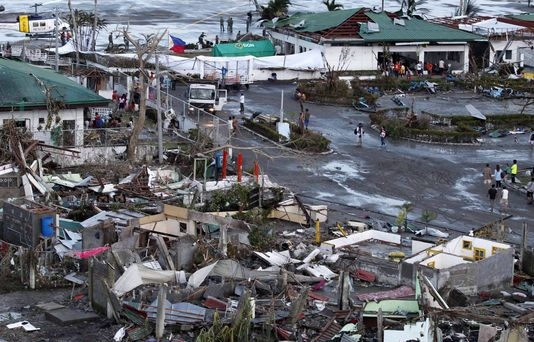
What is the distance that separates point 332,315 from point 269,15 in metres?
51.4

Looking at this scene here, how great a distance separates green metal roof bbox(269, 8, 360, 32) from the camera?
6456cm

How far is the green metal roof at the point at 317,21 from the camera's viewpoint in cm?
6456

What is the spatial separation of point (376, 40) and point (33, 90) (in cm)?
2485

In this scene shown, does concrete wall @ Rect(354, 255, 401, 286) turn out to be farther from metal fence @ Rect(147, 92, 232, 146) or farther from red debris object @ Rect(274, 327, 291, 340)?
metal fence @ Rect(147, 92, 232, 146)

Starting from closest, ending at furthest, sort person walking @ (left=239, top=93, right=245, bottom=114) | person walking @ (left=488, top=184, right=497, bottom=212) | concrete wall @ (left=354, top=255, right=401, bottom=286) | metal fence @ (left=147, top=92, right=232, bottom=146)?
concrete wall @ (left=354, top=255, right=401, bottom=286)
person walking @ (left=488, top=184, right=497, bottom=212)
metal fence @ (left=147, top=92, right=232, bottom=146)
person walking @ (left=239, top=93, right=245, bottom=114)

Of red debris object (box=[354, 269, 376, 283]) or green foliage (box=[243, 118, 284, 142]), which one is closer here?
red debris object (box=[354, 269, 376, 283])

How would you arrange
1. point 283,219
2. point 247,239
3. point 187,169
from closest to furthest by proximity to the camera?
point 247,239
point 283,219
point 187,169

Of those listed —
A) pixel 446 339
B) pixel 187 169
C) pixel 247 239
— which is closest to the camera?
pixel 446 339

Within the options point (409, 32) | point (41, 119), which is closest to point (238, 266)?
point (41, 119)

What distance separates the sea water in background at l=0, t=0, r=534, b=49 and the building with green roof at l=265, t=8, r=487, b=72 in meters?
10.5

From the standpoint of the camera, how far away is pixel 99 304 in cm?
2681

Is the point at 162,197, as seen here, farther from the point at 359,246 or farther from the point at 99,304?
the point at 99,304

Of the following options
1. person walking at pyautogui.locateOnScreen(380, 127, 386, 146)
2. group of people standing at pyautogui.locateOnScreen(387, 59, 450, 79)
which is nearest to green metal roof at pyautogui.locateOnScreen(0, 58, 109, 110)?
person walking at pyautogui.locateOnScreen(380, 127, 386, 146)

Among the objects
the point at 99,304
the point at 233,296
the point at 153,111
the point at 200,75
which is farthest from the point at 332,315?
the point at 200,75
